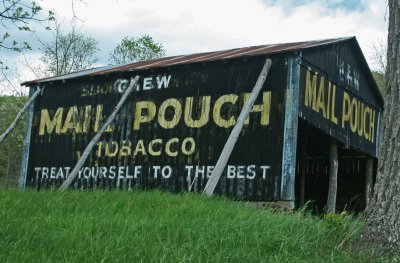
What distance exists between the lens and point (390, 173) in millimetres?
6227

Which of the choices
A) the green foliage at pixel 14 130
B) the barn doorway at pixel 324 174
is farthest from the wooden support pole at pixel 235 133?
the green foliage at pixel 14 130

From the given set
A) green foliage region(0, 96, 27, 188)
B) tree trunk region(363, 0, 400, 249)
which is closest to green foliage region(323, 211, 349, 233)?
tree trunk region(363, 0, 400, 249)

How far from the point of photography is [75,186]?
1623 cm

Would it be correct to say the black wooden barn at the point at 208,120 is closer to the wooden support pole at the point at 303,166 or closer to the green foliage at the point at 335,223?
the wooden support pole at the point at 303,166

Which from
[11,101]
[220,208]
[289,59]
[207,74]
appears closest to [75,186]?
[207,74]

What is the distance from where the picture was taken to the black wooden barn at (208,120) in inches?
514

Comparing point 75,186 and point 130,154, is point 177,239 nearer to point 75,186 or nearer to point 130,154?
point 130,154

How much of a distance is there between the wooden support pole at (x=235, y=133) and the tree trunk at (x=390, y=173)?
4.55 meters

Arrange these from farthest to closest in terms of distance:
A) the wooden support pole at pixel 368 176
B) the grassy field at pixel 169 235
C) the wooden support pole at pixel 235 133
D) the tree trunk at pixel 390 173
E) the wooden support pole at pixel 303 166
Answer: the wooden support pole at pixel 368 176 < the wooden support pole at pixel 303 166 < the wooden support pole at pixel 235 133 < the tree trunk at pixel 390 173 < the grassy field at pixel 169 235

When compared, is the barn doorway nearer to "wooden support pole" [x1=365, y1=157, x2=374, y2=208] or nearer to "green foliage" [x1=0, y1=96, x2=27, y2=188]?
"wooden support pole" [x1=365, y1=157, x2=374, y2=208]

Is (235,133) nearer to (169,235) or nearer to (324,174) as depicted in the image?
(169,235)

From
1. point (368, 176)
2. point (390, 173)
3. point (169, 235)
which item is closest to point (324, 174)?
point (368, 176)

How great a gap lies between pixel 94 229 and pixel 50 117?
38.0 ft

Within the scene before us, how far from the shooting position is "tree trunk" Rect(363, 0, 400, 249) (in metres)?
6.11
